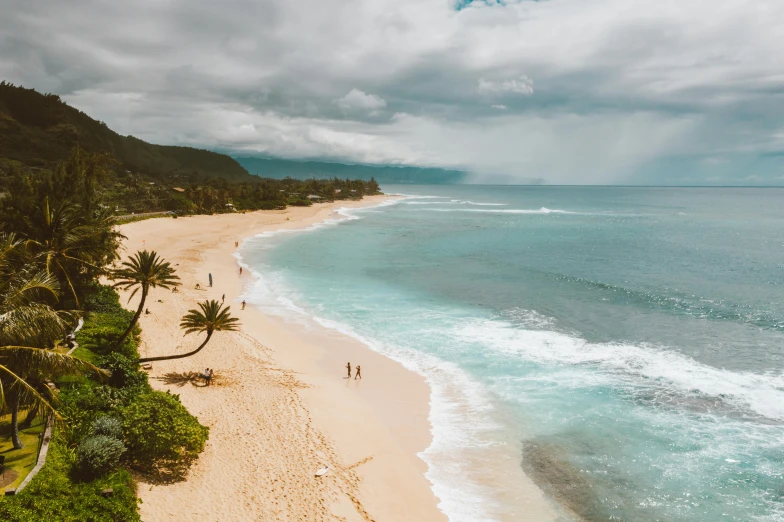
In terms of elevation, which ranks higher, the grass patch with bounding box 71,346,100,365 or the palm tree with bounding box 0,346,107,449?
the palm tree with bounding box 0,346,107,449

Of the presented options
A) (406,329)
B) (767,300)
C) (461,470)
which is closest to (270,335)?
(406,329)

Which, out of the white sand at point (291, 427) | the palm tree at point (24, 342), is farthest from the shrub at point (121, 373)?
the palm tree at point (24, 342)

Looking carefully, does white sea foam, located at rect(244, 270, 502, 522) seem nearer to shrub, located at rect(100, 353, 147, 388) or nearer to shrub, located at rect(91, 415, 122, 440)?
shrub, located at rect(91, 415, 122, 440)

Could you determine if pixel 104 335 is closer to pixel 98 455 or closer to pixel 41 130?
pixel 98 455

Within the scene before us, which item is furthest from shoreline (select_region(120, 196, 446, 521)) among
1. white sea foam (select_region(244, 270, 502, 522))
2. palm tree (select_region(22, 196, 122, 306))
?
palm tree (select_region(22, 196, 122, 306))

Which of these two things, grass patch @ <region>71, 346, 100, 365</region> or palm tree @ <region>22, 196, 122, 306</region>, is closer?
palm tree @ <region>22, 196, 122, 306</region>

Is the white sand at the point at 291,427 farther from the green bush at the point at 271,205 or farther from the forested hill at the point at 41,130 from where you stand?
the forested hill at the point at 41,130

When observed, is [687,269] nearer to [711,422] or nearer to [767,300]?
[767,300]
